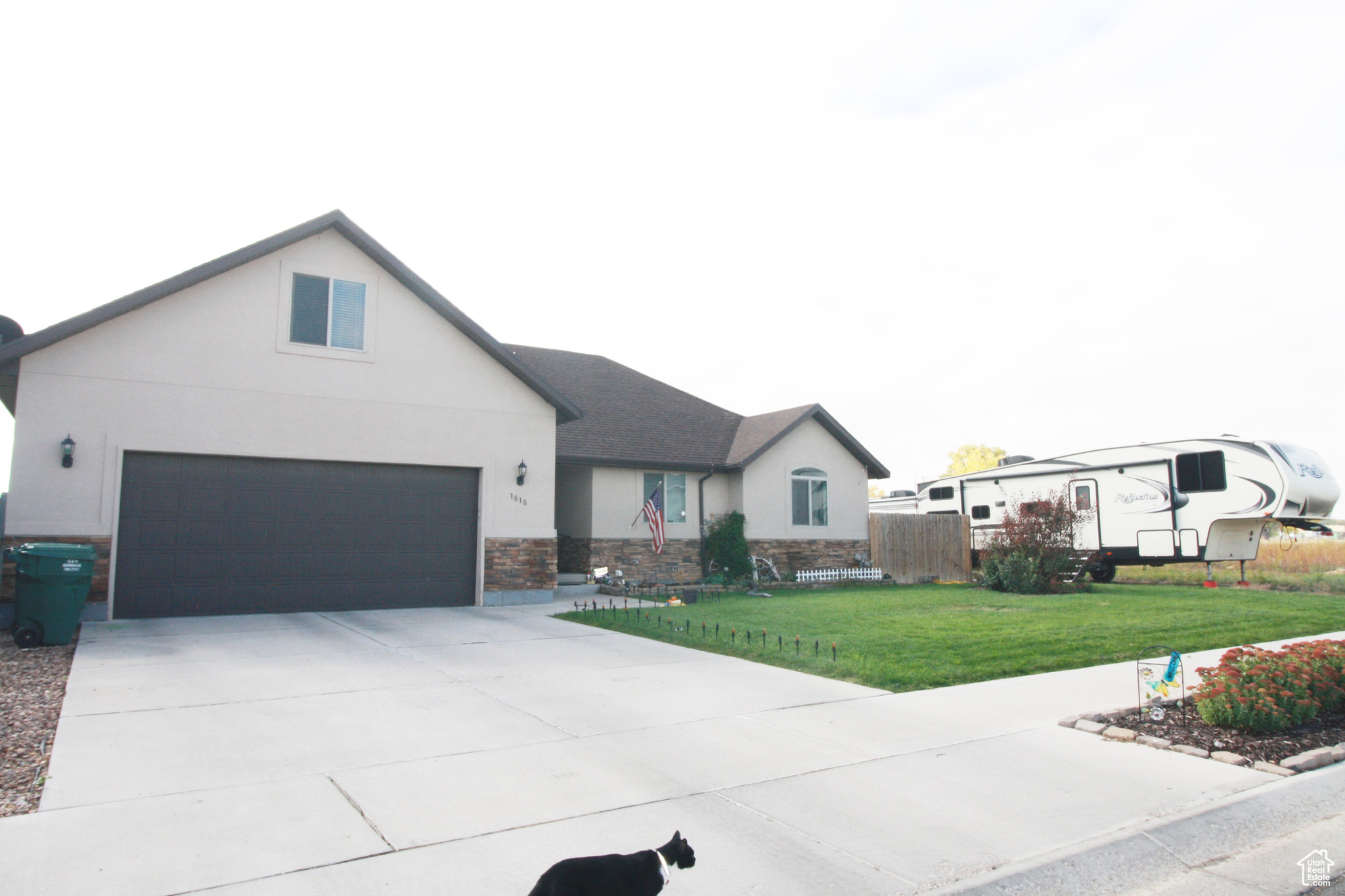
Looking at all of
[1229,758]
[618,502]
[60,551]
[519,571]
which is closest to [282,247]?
[60,551]

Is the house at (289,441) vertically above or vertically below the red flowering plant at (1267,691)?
above

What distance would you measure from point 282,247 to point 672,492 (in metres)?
10.6

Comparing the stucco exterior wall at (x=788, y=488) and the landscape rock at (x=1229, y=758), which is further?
the stucco exterior wall at (x=788, y=488)

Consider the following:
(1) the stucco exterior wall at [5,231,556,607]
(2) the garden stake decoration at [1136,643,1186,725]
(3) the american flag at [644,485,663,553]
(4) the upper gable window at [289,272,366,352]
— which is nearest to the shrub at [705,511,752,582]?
(3) the american flag at [644,485,663,553]

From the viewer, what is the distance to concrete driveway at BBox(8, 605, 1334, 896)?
405cm

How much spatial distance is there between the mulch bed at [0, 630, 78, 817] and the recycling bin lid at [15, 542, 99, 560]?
1.08 m

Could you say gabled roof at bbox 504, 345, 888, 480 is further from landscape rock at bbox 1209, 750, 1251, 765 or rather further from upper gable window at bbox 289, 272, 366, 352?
landscape rock at bbox 1209, 750, 1251, 765

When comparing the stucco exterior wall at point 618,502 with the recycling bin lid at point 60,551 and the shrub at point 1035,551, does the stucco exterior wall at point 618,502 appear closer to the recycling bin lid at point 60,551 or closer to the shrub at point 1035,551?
the shrub at point 1035,551

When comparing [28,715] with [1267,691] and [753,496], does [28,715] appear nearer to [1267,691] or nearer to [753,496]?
[1267,691]

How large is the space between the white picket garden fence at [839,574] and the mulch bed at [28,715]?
1544cm

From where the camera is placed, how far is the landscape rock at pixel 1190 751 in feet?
19.9

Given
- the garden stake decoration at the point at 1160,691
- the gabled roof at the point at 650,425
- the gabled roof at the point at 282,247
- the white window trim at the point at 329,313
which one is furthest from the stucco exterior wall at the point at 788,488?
the garden stake decoration at the point at 1160,691

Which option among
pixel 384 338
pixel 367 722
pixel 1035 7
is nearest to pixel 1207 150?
pixel 1035 7

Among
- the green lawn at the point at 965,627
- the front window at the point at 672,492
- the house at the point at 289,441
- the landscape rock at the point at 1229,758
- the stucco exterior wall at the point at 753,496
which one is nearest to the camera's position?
the landscape rock at the point at 1229,758
